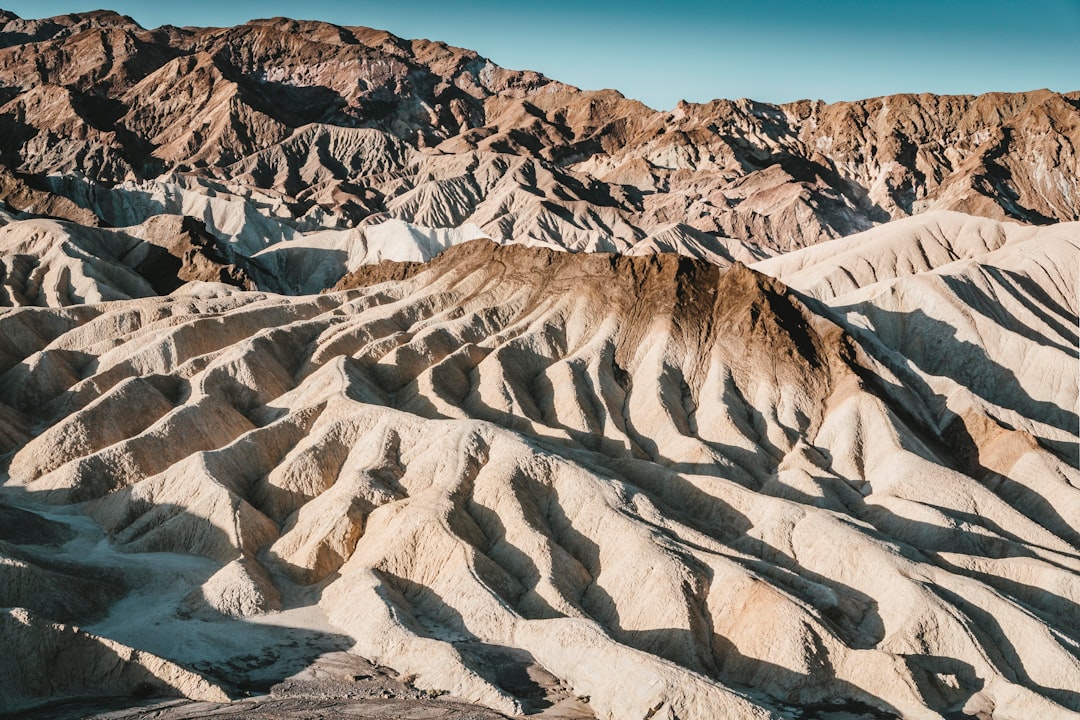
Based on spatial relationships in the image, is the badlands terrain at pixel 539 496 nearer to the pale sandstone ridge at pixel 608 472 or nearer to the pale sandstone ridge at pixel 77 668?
the pale sandstone ridge at pixel 77 668

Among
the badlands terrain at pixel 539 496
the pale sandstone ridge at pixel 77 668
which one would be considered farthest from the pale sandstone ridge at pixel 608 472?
the pale sandstone ridge at pixel 77 668

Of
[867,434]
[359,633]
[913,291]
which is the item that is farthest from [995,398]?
[359,633]

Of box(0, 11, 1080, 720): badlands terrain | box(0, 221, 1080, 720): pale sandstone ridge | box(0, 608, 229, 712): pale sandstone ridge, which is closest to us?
box(0, 608, 229, 712): pale sandstone ridge

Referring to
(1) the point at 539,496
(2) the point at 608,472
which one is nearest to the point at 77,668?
(1) the point at 539,496

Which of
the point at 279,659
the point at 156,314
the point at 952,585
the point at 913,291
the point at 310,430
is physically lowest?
the point at 279,659

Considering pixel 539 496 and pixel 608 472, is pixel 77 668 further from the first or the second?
pixel 608 472

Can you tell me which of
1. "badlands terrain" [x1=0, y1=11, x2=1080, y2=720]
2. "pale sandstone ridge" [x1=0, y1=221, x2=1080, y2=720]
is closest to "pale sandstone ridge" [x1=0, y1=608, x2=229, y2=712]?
"badlands terrain" [x1=0, y1=11, x2=1080, y2=720]

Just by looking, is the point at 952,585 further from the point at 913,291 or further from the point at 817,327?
the point at 913,291

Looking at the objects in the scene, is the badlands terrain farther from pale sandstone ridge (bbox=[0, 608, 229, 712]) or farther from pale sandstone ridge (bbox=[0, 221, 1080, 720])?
pale sandstone ridge (bbox=[0, 221, 1080, 720])
